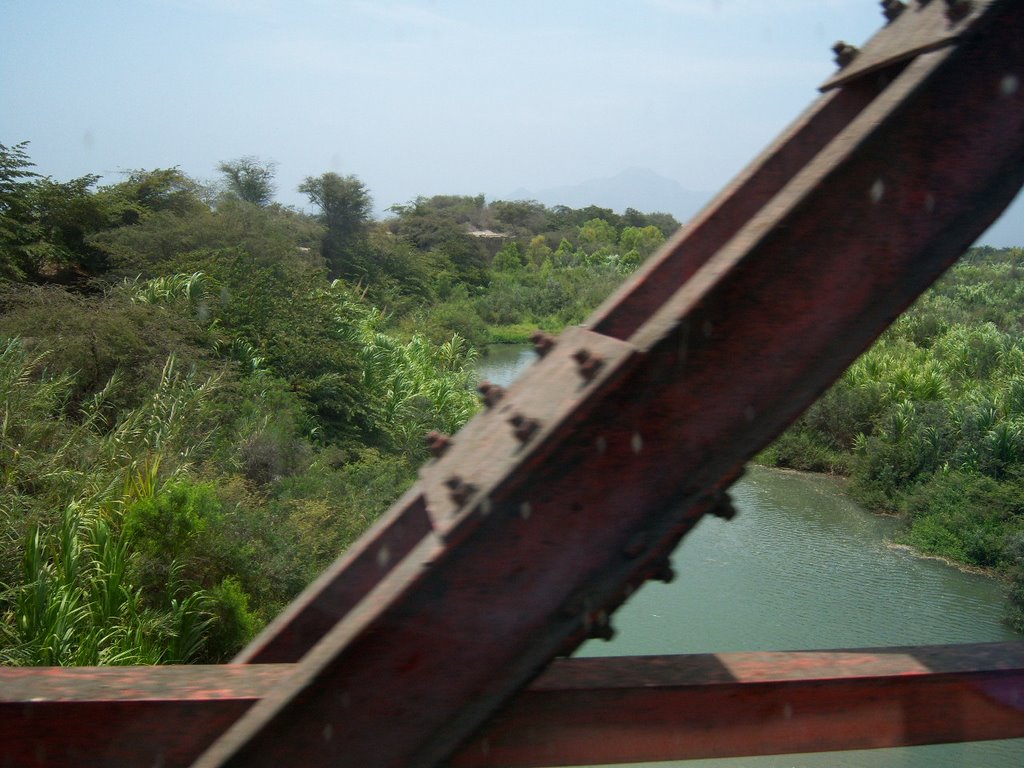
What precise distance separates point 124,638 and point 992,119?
7352 millimetres

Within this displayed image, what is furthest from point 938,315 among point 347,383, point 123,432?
point 123,432

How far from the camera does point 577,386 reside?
1.22m

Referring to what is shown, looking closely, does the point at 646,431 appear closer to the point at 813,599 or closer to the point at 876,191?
the point at 876,191

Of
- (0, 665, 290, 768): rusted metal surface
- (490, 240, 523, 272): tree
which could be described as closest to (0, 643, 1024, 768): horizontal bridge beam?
(0, 665, 290, 768): rusted metal surface

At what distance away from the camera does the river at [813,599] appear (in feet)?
32.7

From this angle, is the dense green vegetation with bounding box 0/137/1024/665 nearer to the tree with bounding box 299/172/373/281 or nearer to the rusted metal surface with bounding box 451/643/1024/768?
the tree with bounding box 299/172/373/281

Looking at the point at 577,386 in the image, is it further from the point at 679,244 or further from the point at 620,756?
the point at 620,756

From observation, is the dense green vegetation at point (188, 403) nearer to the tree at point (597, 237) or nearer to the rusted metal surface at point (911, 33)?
the tree at point (597, 237)

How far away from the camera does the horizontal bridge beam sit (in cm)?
128

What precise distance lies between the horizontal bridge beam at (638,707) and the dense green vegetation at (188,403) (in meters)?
6.16

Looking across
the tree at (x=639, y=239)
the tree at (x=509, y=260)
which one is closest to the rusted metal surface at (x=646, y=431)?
the tree at (x=639, y=239)

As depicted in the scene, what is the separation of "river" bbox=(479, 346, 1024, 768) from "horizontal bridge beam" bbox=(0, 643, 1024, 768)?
6.22 m

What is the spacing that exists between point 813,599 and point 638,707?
1169 cm

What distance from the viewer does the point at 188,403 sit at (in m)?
11.3
